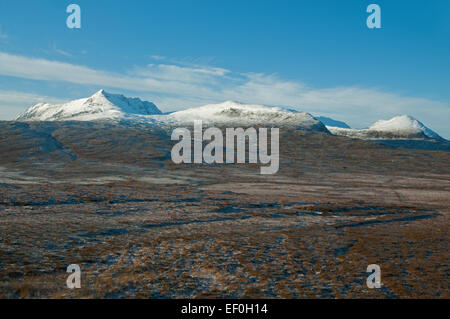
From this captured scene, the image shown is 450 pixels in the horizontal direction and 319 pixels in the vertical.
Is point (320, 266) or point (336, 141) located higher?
point (336, 141)

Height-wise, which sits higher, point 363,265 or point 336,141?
point 336,141

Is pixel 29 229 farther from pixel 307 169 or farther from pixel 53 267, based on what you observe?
pixel 307 169

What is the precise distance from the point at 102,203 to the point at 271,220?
13.1m

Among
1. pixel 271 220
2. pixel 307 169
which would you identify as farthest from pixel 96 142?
pixel 271 220

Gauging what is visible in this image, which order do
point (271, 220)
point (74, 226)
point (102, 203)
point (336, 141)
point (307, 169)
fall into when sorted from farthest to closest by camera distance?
point (336, 141)
point (307, 169)
point (102, 203)
point (271, 220)
point (74, 226)

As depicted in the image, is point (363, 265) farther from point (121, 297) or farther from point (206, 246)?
point (121, 297)

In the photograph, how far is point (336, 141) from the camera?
442 ft

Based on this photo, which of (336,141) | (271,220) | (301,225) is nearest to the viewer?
(301,225)
